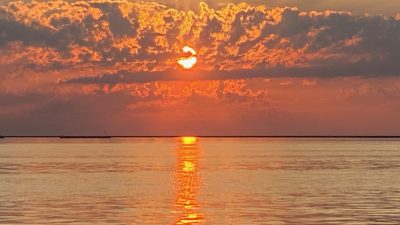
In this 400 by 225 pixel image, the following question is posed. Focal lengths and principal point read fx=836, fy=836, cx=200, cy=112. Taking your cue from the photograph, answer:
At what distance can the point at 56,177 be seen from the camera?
10381 centimetres

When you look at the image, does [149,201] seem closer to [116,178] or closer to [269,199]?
[269,199]

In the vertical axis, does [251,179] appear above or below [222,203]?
above

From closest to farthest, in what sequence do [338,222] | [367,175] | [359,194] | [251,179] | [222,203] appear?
1. [338,222]
2. [222,203]
3. [359,194]
4. [251,179]
5. [367,175]

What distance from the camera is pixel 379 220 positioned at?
178 feet

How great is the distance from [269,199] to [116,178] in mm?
34736

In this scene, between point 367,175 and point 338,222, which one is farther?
point 367,175

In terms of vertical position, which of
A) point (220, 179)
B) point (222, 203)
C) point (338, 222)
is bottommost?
point (338, 222)

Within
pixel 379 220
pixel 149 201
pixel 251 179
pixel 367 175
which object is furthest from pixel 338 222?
pixel 367 175

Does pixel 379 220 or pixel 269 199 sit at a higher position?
pixel 269 199

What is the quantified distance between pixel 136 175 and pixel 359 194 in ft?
130

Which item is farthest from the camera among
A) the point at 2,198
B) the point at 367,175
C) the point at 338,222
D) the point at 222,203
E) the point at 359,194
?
the point at 367,175

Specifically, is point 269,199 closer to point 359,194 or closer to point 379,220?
point 359,194

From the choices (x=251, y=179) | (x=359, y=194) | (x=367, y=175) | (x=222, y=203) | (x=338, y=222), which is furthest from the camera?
(x=367, y=175)

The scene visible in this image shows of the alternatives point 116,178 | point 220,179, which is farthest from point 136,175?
point 220,179
